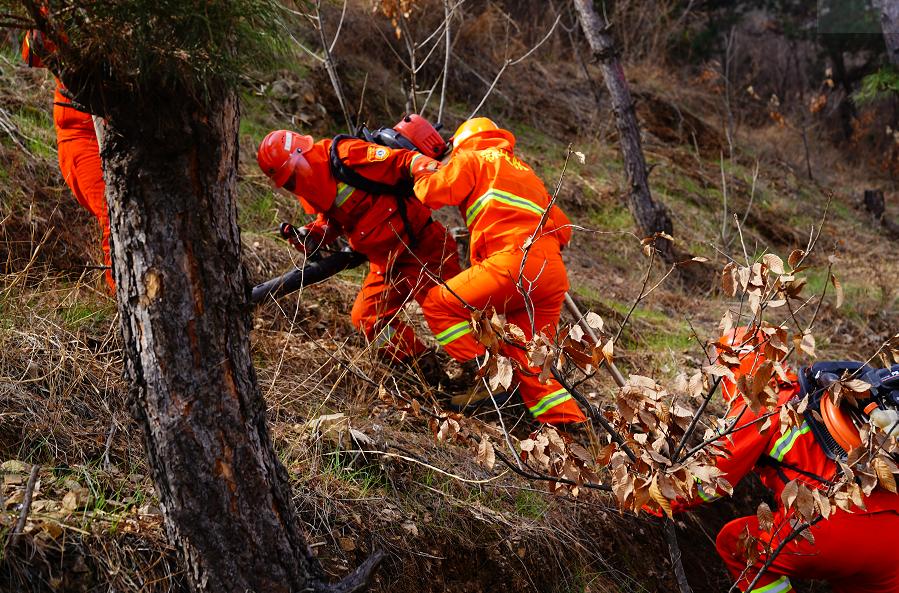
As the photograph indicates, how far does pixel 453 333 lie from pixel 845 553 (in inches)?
79.3

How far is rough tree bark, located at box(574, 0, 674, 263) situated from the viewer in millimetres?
7961

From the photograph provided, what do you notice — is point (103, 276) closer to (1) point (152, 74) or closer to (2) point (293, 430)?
(2) point (293, 430)

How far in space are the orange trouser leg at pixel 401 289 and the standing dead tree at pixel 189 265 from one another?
6.84 feet

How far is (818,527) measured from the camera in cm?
311

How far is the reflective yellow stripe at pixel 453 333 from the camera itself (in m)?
4.20

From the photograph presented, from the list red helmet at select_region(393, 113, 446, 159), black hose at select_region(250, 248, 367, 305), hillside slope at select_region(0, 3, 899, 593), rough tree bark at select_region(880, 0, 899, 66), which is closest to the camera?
hillside slope at select_region(0, 3, 899, 593)

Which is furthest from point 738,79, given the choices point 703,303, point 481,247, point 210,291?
point 210,291

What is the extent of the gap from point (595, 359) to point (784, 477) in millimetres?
1386

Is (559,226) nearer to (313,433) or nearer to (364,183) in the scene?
(364,183)

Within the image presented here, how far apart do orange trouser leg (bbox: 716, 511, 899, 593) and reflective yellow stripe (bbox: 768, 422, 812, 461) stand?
0.26 m

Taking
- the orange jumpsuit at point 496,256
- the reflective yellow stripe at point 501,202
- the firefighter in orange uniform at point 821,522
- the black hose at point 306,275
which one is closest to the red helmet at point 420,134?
the orange jumpsuit at point 496,256

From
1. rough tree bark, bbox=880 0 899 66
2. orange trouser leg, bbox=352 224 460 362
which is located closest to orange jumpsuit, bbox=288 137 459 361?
orange trouser leg, bbox=352 224 460 362

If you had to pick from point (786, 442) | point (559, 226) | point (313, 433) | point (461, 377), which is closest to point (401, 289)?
point (461, 377)

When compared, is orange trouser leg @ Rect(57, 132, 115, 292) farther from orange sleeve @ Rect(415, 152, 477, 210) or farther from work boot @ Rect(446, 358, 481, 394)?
work boot @ Rect(446, 358, 481, 394)
